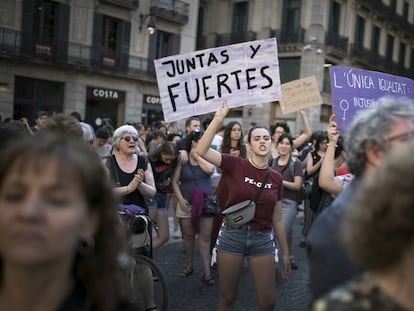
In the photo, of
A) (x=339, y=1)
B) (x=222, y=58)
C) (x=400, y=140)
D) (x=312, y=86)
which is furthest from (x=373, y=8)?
(x=400, y=140)

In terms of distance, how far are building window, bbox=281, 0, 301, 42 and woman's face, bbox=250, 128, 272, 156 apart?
86.7 feet

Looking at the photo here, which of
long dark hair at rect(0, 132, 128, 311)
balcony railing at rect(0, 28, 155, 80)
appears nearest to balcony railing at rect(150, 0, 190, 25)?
balcony railing at rect(0, 28, 155, 80)

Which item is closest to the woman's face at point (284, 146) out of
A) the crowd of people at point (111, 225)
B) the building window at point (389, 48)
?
the crowd of people at point (111, 225)

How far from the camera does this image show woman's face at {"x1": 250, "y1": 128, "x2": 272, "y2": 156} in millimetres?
4121

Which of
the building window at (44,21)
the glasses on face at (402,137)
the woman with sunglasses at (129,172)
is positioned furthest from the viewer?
the building window at (44,21)

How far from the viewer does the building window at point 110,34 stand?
23.9 metres

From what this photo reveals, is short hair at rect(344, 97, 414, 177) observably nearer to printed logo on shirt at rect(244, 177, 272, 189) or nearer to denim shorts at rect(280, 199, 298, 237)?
printed logo on shirt at rect(244, 177, 272, 189)

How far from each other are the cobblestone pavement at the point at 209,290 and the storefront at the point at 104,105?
1805 cm

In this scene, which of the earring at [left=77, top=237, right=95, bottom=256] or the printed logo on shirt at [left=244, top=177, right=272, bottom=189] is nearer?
the earring at [left=77, top=237, right=95, bottom=256]

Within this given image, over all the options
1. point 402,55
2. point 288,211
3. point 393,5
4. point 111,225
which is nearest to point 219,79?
point 288,211

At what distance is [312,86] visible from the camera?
698 cm

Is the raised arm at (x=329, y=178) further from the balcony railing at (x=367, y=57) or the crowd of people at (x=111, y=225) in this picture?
the balcony railing at (x=367, y=57)

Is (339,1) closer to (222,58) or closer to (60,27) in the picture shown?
(60,27)

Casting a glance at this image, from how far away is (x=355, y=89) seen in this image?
4285mm
